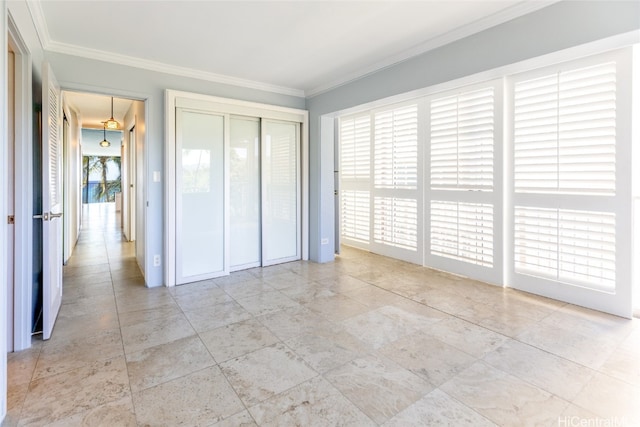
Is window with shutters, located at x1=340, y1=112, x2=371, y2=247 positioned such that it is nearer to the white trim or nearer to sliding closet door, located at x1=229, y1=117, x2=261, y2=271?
sliding closet door, located at x1=229, y1=117, x2=261, y2=271

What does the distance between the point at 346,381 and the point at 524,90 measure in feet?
10.9

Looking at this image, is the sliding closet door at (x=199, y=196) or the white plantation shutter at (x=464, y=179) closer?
the white plantation shutter at (x=464, y=179)

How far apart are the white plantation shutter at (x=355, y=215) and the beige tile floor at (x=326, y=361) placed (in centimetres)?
215

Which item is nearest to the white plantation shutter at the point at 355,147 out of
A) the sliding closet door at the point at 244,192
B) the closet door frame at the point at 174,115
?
the closet door frame at the point at 174,115

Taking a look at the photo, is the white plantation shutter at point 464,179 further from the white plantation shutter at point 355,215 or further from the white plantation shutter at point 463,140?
the white plantation shutter at point 355,215

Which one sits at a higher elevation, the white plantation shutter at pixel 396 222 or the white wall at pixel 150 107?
the white wall at pixel 150 107

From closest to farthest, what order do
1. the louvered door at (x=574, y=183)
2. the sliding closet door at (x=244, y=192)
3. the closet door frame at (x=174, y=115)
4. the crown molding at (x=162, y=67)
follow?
the louvered door at (x=574, y=183), the crown molding at (x=162, y=67), the closet door frame at (x=174, y=115), the sliding closet door at (x=244, y=192)

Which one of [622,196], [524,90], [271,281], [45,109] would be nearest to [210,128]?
[45,109]

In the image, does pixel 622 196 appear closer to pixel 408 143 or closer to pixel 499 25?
pixel 499 25

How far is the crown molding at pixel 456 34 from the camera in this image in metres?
2.44

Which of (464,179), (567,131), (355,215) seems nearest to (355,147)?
(355,215)

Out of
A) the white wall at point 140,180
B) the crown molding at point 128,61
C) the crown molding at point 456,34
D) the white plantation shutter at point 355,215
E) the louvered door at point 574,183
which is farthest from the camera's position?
the white plantation shutter at point 355,215

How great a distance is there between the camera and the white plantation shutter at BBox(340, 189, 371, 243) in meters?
5.59

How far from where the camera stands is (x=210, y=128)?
399 cm
